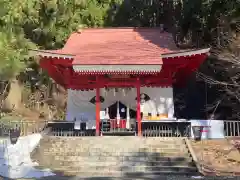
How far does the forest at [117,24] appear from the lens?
1878cm

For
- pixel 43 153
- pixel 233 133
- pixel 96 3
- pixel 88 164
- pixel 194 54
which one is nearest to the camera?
pixel 88 164

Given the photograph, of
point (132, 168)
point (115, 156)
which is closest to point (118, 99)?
point (115, 156)

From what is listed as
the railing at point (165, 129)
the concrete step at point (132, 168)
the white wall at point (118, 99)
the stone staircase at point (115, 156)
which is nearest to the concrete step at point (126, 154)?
the stone staircase at point (115, 156)

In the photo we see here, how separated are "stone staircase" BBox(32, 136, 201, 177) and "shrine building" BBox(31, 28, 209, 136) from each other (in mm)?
2126

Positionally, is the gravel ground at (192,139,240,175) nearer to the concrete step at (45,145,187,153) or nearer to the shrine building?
the concrete step at (45,145,187,153)

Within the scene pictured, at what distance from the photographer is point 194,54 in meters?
16.0

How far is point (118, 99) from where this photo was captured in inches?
757

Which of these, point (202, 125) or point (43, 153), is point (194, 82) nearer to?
point (202, 125)

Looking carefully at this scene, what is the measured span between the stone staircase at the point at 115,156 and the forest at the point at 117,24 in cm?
446

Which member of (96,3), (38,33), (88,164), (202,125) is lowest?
(88,164)

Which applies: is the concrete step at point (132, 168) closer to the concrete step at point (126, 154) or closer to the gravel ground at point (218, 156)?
the gravel ground at point (218, 156)

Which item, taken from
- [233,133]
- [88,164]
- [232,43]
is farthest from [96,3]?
[88,164]

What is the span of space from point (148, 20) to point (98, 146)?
50.3 ft

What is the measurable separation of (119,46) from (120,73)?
94.2 inches
